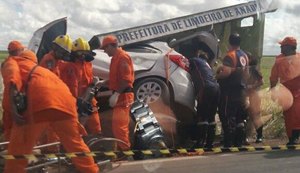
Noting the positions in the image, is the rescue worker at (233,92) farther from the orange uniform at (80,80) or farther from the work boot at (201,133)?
the orange uniform at (80,80)

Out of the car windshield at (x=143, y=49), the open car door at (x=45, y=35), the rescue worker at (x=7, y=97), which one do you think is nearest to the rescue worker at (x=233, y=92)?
the car windshield at (x=143, y=49)

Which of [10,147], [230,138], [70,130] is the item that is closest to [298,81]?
[230,138]

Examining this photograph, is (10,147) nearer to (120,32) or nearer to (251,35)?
(120,32)

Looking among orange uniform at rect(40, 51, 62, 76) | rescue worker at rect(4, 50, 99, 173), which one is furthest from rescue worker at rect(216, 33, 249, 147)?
rescue worker at rect(4, 50, 99, 173)

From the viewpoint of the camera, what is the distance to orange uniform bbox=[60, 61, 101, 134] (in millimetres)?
7047

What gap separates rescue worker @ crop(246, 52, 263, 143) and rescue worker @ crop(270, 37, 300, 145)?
35 cm

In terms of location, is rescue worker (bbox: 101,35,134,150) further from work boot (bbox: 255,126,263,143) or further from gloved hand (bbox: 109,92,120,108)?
work boot (bbox: 255,126,263,143)

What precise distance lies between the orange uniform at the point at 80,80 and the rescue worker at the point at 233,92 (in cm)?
214

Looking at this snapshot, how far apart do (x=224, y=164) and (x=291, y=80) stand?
229 cm

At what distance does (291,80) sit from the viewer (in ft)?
28.3

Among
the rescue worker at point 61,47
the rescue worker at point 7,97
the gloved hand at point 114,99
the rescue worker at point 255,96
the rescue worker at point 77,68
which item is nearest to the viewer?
the rescue worker at point 7,97

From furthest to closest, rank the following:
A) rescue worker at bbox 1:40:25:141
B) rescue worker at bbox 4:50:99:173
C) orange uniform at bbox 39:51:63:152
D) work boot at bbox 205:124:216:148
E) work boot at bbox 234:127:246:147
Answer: work boot at bbox 234:127:246:147 → work boot at bbox 205:124:216:148 → orange uniform at bbox 39:51:63:152 → rescue worker at bbox 1:40:25:141 → rescue worker at bbox 4:50:99:173

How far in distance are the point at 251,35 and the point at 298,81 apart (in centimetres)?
282

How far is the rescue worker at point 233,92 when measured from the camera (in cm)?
832
